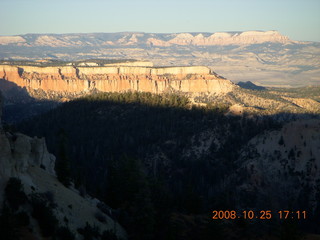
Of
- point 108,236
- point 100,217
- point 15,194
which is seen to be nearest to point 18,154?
point 15,194

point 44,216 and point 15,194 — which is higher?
point 15,194

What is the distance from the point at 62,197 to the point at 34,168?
3.90 meters

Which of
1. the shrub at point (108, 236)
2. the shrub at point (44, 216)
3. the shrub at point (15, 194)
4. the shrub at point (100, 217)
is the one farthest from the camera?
the shrub at point (100, 217)

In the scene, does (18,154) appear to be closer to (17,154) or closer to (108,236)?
(17,154)

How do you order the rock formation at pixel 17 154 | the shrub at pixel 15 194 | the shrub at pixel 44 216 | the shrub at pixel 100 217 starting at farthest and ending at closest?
1. the shrub at pixel 100 217
2. the rock formation at pixel 17 154
3. the shrub at pixel 15 194
4. the shrub at pixel 44 216

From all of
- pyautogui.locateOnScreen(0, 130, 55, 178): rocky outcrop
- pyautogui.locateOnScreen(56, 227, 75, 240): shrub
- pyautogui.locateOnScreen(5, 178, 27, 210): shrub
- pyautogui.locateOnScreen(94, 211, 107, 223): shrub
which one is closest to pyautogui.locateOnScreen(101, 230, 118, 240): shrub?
pyautogui.locateOnScreen(94, 211, 107, 223): shrub

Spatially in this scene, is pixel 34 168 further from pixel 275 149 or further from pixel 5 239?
pixel 275 149

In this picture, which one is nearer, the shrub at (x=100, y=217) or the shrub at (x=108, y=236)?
the shrub at (x=108, y=236)

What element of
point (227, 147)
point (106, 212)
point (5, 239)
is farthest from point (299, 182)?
point (5, 239)

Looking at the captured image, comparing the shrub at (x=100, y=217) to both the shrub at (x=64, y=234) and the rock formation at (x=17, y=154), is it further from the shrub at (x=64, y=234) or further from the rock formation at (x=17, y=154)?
the rock formation at (x=17, y=154)

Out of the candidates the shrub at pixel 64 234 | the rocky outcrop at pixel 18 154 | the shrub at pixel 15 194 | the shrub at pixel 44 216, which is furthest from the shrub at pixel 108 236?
the rocky outcrop at pixel 18 154

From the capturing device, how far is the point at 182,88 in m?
192

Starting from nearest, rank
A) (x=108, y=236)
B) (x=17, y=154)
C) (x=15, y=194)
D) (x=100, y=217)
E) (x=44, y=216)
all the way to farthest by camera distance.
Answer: (x=44, y=216)
(x=15, y=194)
(x=108, y=236)
(x=17, y=154)
(x=100, y=217)

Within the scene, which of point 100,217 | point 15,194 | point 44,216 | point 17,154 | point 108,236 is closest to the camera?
point 44,216
